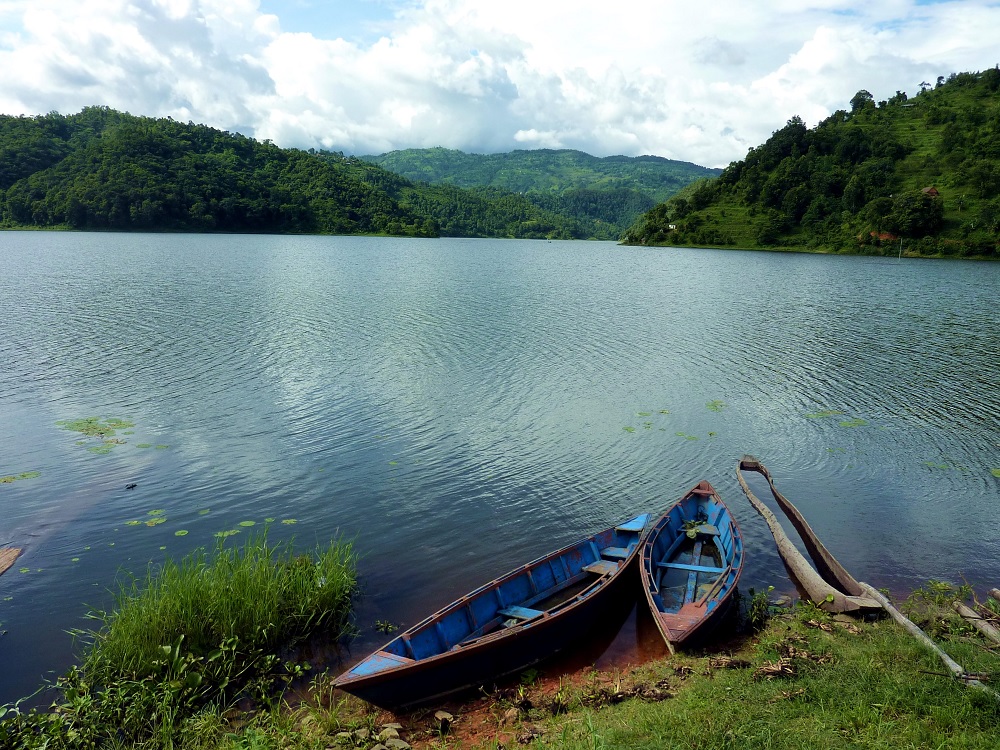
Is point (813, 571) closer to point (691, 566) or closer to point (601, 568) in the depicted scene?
point (691, 566)

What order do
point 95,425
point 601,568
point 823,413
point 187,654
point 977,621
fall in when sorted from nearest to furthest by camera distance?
1. point 187,654
2. point 977,621
3. point 601,568
4. point 95,425
5. point 823,413

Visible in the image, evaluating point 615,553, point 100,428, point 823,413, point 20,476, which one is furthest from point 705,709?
point 100,428

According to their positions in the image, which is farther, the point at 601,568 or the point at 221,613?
the point at 601,568

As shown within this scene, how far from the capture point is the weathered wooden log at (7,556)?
13.7 meters

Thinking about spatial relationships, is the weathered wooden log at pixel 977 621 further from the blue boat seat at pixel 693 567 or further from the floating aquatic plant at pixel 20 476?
the floating aquatic plant at pixel 20 476

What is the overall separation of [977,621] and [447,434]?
15898mm

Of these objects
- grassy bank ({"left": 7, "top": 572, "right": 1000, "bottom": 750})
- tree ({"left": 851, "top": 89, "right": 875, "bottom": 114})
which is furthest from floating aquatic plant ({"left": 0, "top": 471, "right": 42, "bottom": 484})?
tree ({"left": 851, "top": 89, "right": 875, "bottom": 114})

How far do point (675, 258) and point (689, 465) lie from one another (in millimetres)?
104437

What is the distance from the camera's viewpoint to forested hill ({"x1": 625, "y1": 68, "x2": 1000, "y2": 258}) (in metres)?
111

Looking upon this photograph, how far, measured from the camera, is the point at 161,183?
142 m

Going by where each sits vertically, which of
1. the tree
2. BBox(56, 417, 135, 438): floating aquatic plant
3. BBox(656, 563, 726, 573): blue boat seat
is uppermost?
the tree

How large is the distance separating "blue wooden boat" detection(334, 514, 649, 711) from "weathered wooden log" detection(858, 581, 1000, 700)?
4.72 metres

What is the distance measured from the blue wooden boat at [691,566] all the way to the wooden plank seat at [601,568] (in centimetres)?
72

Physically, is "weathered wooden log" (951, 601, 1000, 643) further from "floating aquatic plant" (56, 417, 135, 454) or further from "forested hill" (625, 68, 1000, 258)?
"forested hill" (625, 68, 1000, 258)
